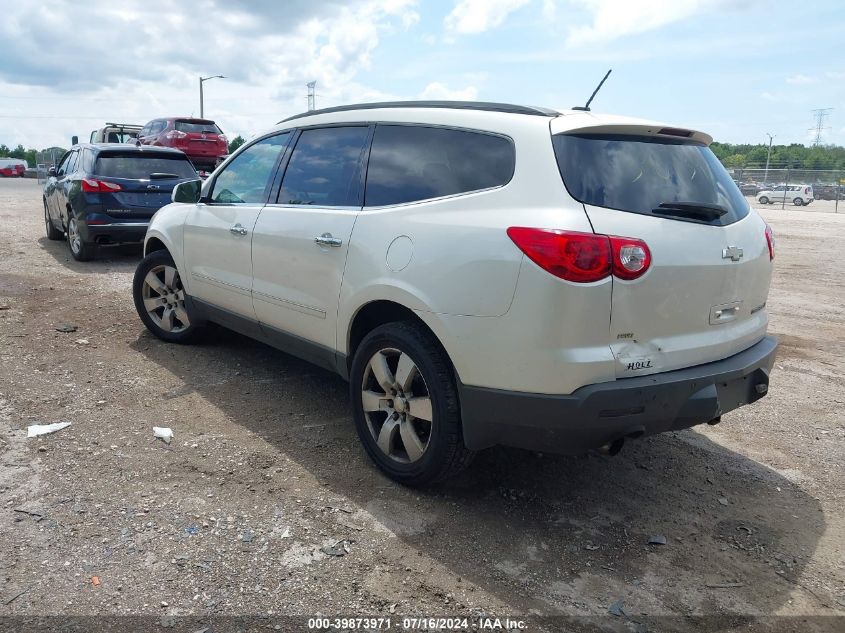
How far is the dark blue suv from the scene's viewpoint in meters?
9.56

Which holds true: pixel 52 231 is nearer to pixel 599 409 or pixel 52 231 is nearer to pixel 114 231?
pixel 114 231

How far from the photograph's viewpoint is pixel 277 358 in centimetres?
562

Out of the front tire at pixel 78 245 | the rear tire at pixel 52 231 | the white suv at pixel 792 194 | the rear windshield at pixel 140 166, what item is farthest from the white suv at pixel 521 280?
the white suv at pixel 792 194

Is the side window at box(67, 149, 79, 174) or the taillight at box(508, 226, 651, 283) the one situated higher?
the side window at box(67, 149, 79, 174)

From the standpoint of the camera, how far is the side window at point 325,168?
3.93 metres

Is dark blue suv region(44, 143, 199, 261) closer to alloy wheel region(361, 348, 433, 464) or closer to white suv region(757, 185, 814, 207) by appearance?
alloy wheel region(361, 348, 433, 464)

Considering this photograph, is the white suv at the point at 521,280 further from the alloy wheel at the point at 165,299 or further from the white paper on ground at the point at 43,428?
the alloy wheel at the point at 165,299

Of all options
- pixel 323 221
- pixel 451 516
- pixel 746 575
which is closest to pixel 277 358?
pixel 323 221

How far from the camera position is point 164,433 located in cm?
407

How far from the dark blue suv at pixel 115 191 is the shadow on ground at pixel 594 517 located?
6.00 metres

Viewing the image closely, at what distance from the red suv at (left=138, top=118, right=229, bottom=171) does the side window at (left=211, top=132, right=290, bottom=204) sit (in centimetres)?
1540

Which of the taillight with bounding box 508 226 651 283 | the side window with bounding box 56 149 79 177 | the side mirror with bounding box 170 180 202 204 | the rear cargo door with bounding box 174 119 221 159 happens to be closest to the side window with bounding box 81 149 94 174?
the side window with bounding box 56 149 79 177

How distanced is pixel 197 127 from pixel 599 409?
19.3 meters

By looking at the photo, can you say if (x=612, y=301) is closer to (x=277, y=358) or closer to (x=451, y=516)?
(x=451, y=516)
